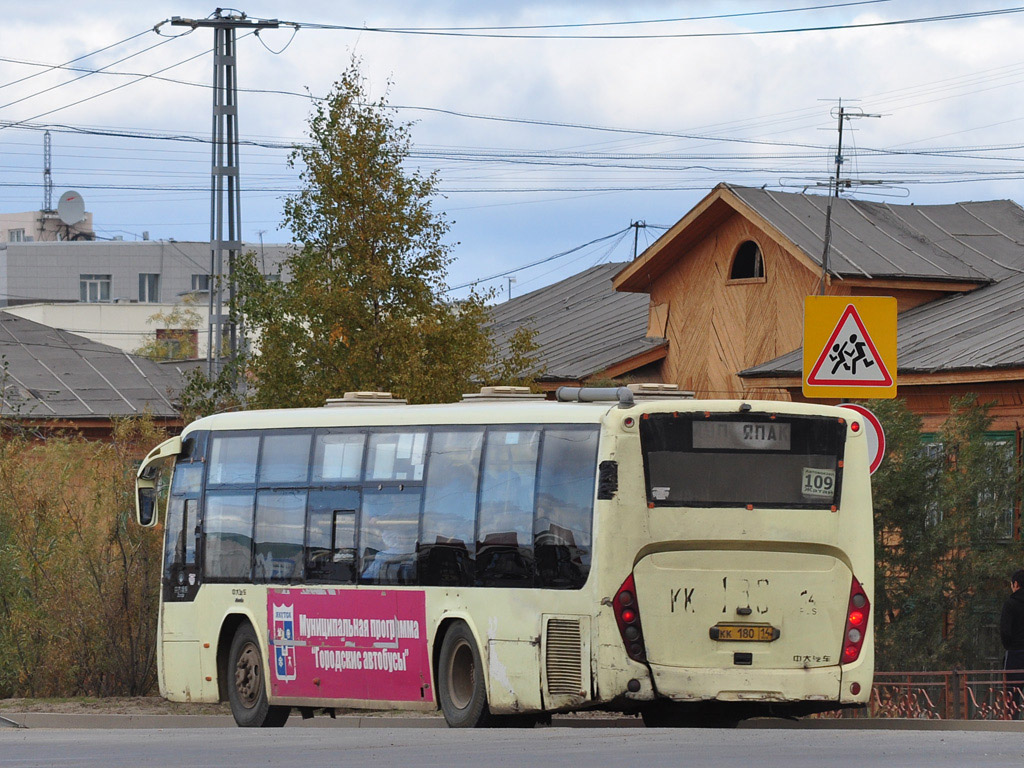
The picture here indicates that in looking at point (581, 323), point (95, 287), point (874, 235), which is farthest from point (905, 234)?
point (95, 287)

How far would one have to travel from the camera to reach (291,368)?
74.8ft

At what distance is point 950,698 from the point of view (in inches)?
674

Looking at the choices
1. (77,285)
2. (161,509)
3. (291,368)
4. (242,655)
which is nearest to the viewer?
(242,655)

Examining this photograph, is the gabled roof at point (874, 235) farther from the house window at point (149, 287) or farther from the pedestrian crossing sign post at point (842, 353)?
the house window at point (149, 287)

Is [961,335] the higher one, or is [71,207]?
[71,207]

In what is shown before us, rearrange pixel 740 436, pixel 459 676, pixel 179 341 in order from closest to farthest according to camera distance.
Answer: pixel 740 436, pixel 459 676, pixel 179 341

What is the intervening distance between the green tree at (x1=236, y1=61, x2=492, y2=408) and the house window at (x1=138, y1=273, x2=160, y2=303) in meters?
90.2

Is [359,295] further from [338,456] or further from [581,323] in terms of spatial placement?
[581,323]

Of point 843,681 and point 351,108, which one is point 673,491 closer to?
point 843,681

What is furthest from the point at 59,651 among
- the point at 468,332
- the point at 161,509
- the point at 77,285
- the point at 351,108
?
the point at 77,285

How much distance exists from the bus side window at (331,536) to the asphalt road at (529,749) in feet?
8.39

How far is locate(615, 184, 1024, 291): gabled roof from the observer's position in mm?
28906

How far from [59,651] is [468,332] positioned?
6.94 meters

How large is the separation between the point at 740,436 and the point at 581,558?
161cm
